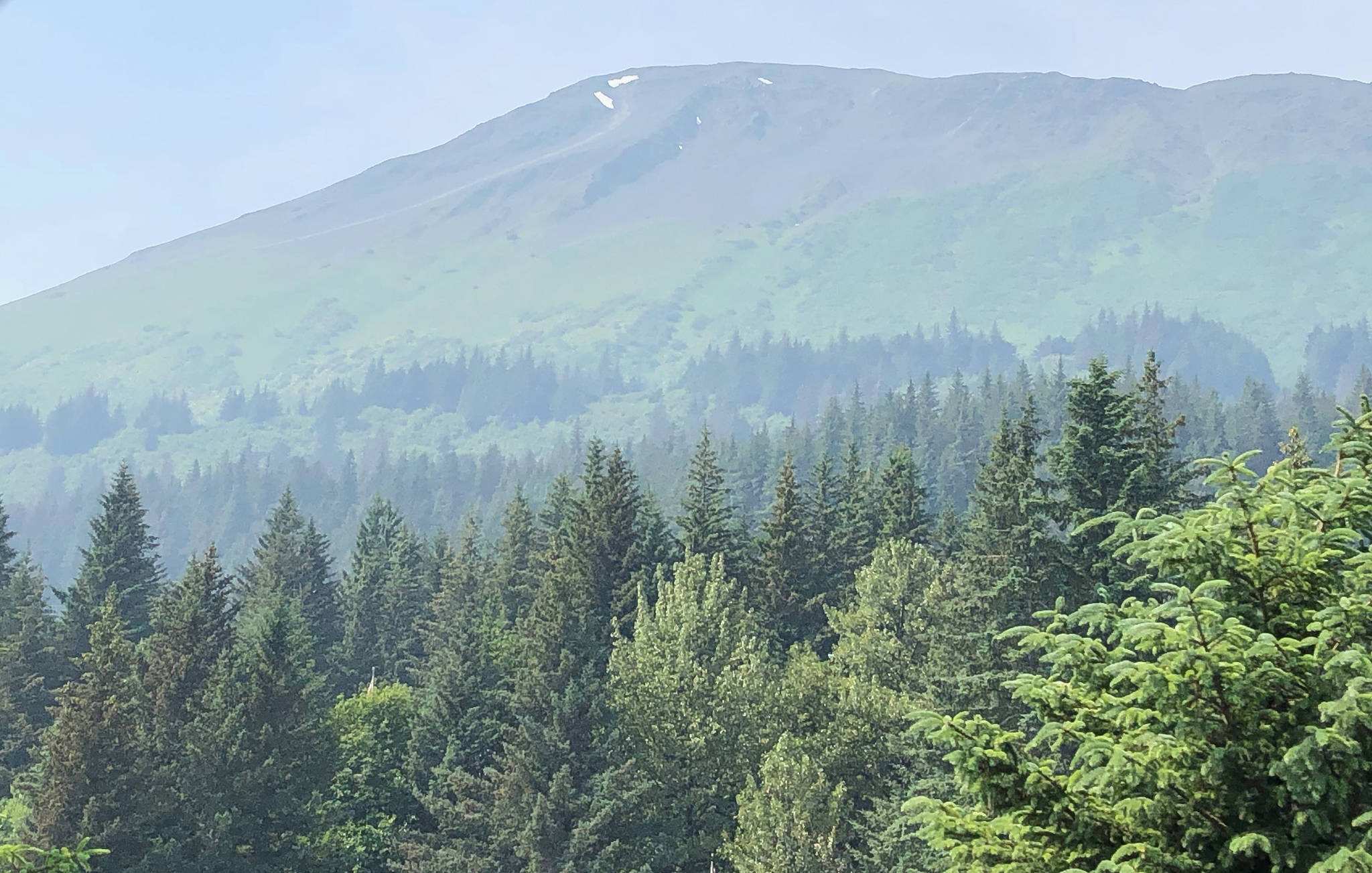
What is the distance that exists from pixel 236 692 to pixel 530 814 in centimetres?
1202

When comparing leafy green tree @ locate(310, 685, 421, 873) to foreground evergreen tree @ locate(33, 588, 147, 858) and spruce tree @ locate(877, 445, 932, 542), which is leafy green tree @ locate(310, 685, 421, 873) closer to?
foreground evergreen tree @ locate(33, 588, 147, 858)

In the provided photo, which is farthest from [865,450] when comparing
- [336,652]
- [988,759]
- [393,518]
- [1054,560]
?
[988,759]

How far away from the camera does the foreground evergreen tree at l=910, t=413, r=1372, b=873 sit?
12.4 meters

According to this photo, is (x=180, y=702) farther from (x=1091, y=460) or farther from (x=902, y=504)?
(x=902, y=504)

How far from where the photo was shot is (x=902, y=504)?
234 feet

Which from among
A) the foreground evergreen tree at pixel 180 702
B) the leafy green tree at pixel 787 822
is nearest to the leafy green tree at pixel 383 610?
the foreground evergreen tree at pixel 180 702

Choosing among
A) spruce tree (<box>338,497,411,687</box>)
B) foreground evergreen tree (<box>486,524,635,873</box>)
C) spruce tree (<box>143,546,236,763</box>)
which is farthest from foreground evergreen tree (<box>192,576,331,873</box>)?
spruce tree (<box>338,497,411,687</box>)

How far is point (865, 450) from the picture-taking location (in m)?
194

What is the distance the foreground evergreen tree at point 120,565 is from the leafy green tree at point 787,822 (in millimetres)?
42139

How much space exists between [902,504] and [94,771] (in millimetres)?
41565

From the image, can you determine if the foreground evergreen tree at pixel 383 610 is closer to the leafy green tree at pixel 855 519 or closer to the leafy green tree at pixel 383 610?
the leafy green tree at pixel 383 610

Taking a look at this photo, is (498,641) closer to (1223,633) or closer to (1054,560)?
(1054,560)

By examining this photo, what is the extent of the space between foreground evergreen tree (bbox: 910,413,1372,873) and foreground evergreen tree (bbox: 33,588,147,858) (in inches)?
1447

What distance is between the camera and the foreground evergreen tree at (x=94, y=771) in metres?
43.8
